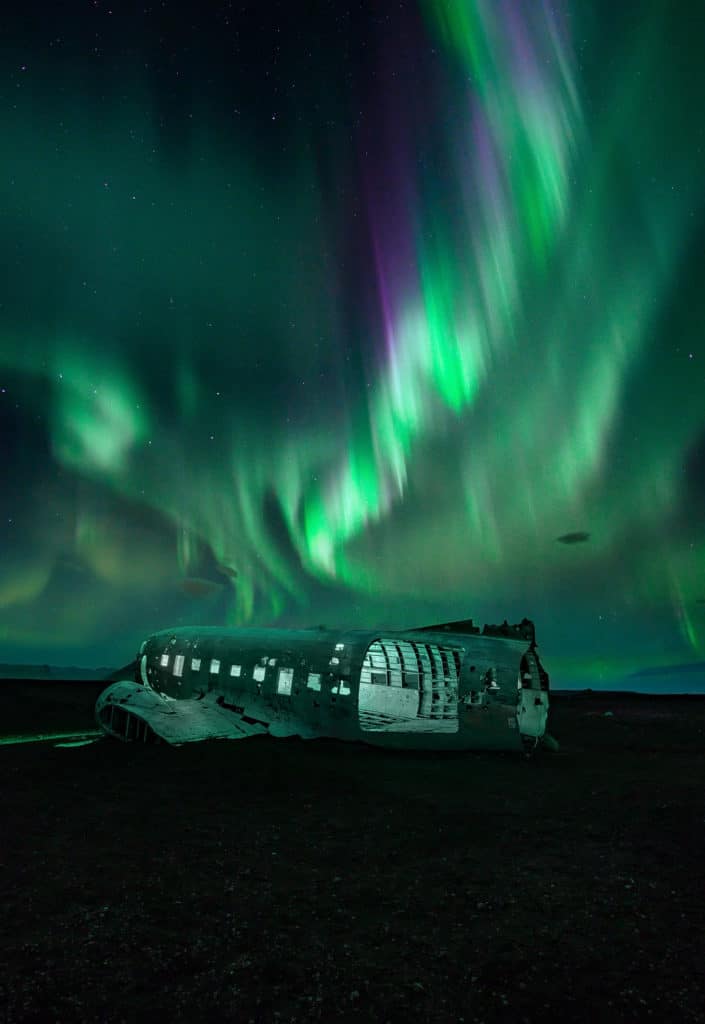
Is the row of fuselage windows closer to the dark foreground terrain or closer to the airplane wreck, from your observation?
the airplane wreck

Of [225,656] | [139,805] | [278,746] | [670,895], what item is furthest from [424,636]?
[670,895]

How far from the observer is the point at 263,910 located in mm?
12016

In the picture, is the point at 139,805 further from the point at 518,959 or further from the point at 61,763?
the point at 518,959

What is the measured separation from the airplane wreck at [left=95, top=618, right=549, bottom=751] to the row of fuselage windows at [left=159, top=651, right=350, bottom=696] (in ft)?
0.20

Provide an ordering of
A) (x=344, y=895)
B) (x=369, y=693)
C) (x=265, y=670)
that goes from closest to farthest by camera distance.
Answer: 1. (x=344, y=895)
2. (x=369, y=693)
3. (x=265, y=670)

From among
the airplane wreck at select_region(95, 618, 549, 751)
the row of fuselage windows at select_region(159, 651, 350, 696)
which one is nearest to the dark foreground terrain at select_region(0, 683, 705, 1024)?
the airplane wreck at select_region(95, 618, 549, 751)

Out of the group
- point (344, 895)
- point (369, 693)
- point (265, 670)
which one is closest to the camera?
point (344, 895)

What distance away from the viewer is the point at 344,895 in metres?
12.8

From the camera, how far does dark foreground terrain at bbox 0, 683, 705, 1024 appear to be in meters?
9.03

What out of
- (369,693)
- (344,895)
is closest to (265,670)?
(369,693)

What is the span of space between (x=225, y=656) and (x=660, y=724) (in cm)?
4055

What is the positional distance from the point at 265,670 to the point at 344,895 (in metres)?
20.9

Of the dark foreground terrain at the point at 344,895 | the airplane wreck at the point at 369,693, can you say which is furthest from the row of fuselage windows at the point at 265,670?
the dark foreground terrain at the point at 344,895

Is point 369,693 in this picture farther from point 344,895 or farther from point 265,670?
point 344,895
